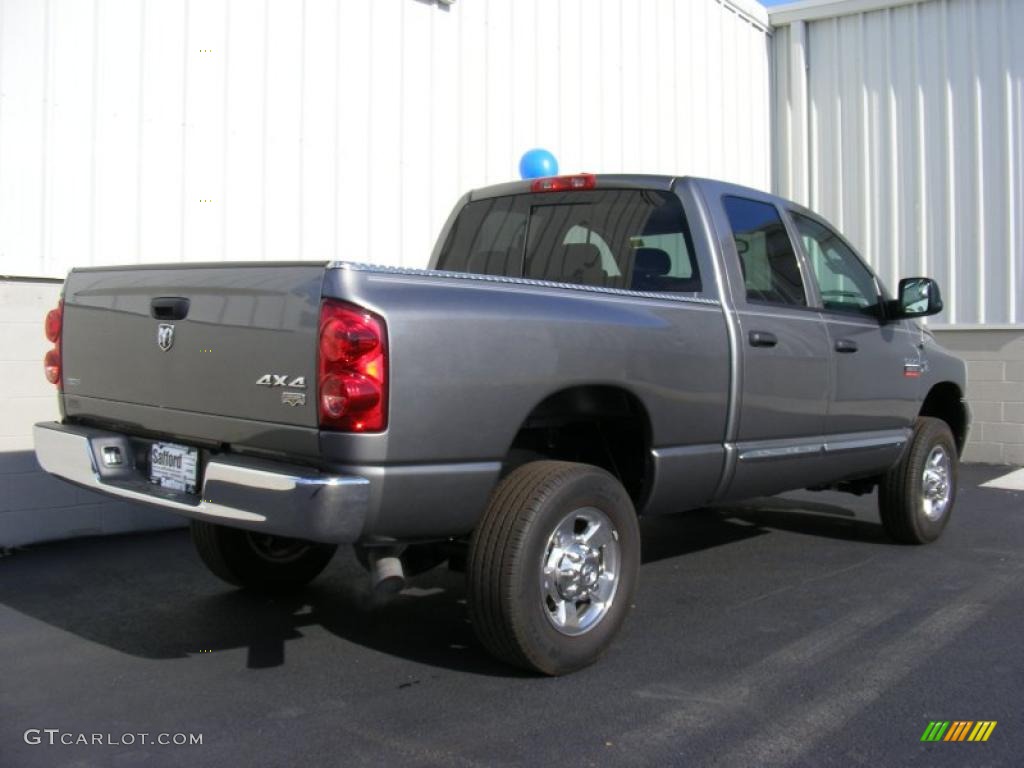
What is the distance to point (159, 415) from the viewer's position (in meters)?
3.68

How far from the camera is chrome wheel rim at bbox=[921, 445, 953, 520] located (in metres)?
6.14

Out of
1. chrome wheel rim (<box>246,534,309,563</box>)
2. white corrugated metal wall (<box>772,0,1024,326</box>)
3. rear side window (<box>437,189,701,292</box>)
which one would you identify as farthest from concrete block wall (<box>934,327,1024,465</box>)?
chrome wheel rim (<box>246,534,309,563</box>)

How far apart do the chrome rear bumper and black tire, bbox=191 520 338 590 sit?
0.94m

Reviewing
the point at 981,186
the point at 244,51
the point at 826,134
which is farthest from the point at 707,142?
the point at 244,51

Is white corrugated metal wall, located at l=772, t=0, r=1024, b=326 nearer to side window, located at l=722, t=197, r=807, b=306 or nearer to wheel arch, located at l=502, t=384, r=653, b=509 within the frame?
side window, located at l=722, t=197, r=807, b=306

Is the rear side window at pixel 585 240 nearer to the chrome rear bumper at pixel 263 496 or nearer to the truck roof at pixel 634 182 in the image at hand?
the truck roof at pixel 634 182

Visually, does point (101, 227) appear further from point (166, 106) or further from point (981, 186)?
point (981, 186)

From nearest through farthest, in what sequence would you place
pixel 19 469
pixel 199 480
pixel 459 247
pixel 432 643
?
pixel 199 480, pixel 432 643, pixel 459 247, pixel 19 469

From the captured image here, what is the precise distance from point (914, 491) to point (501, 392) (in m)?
3.52

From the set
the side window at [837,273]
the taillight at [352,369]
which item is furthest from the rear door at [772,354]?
the taillight at [352,369]

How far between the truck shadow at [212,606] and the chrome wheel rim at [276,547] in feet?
0.65

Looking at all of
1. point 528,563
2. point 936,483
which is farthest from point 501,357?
point 936,483

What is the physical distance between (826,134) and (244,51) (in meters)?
7.78

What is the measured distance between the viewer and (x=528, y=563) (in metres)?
3.49
